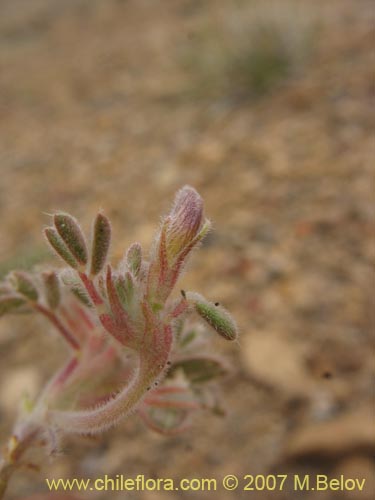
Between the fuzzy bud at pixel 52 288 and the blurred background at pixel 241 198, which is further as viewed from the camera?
the blurred background at pixel 241 198

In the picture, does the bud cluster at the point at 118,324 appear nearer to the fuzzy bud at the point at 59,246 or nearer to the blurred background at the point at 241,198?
the fuzzy bud at the point at 59,246

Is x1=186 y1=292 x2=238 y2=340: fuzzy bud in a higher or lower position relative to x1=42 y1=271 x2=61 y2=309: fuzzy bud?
higher

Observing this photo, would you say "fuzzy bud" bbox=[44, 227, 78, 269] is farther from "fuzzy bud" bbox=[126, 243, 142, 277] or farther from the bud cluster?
"fuzzy bud" bbox=[126, 243, 142, 277]

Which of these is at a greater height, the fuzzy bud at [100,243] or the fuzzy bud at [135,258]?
the fuzzy bud at [100,243]

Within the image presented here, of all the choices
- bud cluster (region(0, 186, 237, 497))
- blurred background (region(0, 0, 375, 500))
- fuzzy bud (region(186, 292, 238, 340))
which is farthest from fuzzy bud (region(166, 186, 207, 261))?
blurred background (region(0, 0, 375, 500))

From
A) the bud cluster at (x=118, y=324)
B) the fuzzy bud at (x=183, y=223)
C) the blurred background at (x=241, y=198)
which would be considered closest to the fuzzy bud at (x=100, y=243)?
the bud cluster at (x=118, y=324)

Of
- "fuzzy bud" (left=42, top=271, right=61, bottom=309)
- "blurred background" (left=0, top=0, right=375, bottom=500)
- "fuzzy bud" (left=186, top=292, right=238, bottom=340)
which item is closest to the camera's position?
"fuzzy bud" (left=186, top=292, right=238, bottom=340)

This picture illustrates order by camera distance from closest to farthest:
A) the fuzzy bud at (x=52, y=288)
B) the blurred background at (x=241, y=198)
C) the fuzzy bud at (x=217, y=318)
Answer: the fuzzy bud at (x=217, y=318)
the fuzzy bud at (x=52, y=288)
the blurred background at (x=241, y=198)
